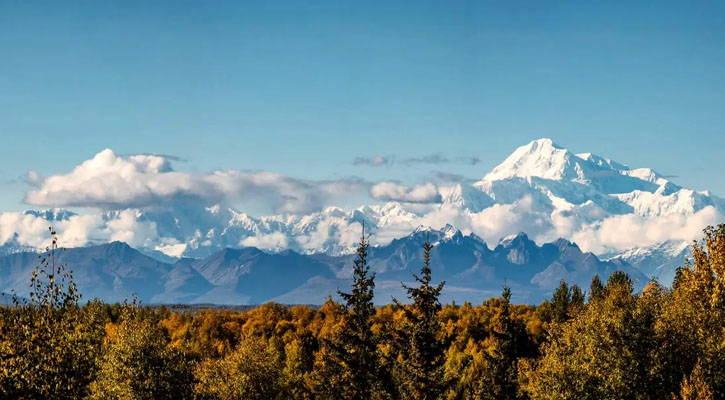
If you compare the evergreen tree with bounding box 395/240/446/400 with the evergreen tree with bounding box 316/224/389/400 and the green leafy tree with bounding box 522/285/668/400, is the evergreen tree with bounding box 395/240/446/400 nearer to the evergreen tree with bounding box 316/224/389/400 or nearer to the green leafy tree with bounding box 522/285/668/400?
the evergreen tree with bounding box 316/224/389/400

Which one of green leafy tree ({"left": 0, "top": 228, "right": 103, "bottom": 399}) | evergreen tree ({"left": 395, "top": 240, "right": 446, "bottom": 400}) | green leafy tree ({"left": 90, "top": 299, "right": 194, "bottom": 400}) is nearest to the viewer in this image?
green leafy tree ({"left": 0, "top": 228, "right": 103, "bottom": 399})

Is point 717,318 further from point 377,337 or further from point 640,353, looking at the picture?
point 377,337

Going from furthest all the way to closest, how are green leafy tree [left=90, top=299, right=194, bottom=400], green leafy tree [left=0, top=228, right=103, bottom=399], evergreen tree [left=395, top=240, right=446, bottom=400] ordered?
green leafy tree [left=90, top=299, right=194, bottom=400] → evergreen tree [left=395, top=240, right=446, bottom=400] → green leafy tree [left=0, top=228, right=103, bottom=399]

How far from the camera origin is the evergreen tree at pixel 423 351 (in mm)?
79625

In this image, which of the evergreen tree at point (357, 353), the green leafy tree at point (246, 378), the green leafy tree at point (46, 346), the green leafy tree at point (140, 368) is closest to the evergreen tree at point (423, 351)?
the evergreen tree at point (357, 353)

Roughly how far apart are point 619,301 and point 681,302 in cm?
3516

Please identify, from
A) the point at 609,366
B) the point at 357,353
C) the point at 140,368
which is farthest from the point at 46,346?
the point at 609,366

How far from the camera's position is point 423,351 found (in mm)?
80438

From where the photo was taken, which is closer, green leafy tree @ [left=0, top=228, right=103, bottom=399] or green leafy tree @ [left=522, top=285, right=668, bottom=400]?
green leafy tree @ [left=0, top=228, right=103, bottom=399]

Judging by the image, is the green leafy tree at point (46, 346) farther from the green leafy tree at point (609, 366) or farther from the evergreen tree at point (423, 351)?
the green leafy tree at point (609, 366)

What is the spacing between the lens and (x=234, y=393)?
108 m

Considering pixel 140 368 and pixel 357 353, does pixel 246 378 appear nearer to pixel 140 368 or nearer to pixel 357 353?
pixel 140 368

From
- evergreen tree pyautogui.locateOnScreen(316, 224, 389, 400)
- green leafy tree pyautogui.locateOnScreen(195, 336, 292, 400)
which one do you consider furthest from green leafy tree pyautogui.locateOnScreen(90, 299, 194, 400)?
evergreen tree pyautogui.locateOnScreen(316, 224, 389, 400)

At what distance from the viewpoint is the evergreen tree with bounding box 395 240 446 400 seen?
79625 mm
